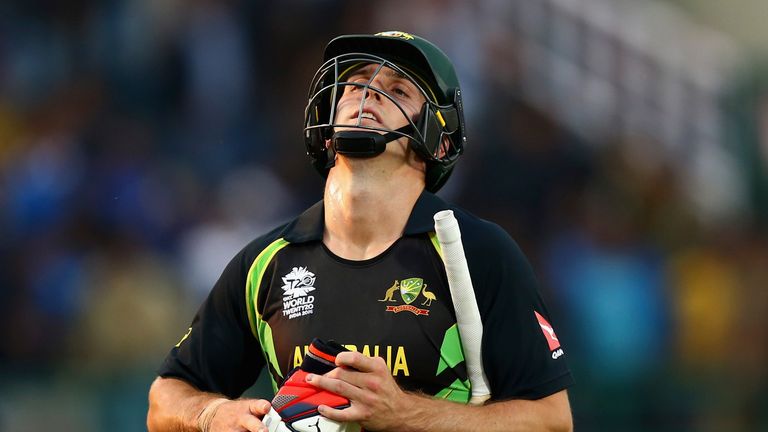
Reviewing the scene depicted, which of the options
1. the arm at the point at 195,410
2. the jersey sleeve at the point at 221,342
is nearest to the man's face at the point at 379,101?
the jersey sleeve at the point at 221,342

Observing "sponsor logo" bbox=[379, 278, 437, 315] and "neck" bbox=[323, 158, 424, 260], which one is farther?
"neck" bbox=[323, 158, 424, 260]

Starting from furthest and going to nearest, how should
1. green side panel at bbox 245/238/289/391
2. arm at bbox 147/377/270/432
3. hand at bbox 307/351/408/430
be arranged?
green side panel at bbox 245/238/289/391 < arm at bbox 147/377/270/432 < hand at bbox 307/351/408/430

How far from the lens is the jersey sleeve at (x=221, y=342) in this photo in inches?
170

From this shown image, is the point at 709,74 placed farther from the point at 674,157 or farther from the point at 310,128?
the point at 310,128

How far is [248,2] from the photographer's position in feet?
36.1

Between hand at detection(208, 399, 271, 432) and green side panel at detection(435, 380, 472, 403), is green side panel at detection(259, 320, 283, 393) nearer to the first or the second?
hand at detection(208, 399, 271, 432)

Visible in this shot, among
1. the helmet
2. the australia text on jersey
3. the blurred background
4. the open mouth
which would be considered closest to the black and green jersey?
the australia text on jersey

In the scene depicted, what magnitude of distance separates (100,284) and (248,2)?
3.09 metres

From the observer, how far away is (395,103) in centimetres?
A: 412

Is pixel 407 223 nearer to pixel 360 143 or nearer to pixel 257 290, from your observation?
pixel 360 143

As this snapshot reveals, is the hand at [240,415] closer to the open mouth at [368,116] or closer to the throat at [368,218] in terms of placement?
the throat at [368,218]

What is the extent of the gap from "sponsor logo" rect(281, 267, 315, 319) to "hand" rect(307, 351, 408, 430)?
1.64 feet

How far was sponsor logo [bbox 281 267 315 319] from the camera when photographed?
4.08 meters

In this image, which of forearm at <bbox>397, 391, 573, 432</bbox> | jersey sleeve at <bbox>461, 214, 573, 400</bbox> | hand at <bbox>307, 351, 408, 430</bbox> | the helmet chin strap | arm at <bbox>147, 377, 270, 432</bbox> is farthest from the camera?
the helmet chin strap
